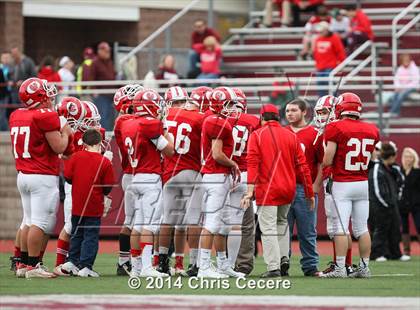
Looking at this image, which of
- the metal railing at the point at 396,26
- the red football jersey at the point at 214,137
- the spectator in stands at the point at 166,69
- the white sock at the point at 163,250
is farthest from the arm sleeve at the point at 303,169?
the metal railing at the point at 396,26

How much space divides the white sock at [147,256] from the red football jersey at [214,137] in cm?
103

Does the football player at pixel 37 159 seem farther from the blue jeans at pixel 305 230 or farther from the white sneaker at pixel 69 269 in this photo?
the blue jeans at pixel 305 230

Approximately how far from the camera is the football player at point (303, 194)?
1491 cm

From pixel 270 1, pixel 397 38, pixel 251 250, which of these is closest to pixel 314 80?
pixel 397 38

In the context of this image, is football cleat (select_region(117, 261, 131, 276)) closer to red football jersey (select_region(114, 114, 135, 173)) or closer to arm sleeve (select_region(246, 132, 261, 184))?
red football jersey (select_region(114, 114, 135, 173))

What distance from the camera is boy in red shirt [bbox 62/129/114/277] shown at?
46.6 ft

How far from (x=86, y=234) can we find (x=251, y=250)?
1.93 metres

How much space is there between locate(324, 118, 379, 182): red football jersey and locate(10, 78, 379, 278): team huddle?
0.01 meters

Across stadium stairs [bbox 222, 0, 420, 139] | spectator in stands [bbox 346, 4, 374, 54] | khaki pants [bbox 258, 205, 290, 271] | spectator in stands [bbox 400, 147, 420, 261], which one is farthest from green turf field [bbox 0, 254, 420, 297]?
stadium stairs [bbox 222, 0, 420, 139]

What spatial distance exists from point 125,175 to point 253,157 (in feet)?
5.29

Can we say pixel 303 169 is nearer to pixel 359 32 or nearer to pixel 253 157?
pixel 253 157

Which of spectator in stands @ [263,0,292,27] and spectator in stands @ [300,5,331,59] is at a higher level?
spectator in stands @ [263,0,292,27]

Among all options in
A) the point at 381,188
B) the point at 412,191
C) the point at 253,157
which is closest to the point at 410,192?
the point at 412,191

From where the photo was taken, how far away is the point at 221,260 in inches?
556
